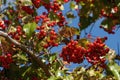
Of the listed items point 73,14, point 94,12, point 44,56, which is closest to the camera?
point 94,12

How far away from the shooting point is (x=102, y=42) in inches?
210

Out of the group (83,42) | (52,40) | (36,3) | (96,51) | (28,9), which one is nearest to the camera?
(96,51)

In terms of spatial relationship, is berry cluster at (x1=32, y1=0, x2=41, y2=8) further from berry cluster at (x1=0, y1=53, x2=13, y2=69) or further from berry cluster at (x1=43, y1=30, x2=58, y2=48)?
berry cluster at (x1=0, y1=53, x2=13, y2=69)

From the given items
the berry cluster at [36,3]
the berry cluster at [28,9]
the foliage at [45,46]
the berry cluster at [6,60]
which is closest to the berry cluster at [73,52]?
the foliage at [45,46]

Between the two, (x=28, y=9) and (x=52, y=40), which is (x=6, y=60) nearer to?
(x=52, y=40)

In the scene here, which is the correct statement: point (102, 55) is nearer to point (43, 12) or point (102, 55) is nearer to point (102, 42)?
point (102, 42)

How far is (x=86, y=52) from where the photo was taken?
532 cm

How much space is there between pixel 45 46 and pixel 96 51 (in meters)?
0.81

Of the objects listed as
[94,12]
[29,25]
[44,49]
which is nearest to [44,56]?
[44,49]

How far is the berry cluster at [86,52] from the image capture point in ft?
16.8

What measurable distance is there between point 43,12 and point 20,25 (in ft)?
1.30

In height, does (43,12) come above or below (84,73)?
above

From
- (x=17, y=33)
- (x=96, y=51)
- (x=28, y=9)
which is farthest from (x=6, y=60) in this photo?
(x=96, y=51)

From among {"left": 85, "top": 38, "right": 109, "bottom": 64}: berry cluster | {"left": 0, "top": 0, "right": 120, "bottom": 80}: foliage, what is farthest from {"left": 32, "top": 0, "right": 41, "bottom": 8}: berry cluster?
{"left": 85, "top": 38, "right": 109, "bottom": 64}: berry cluster
